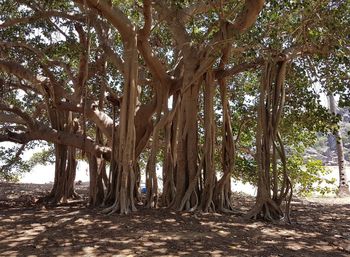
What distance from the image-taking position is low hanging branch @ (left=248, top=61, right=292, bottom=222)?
475 centimetres

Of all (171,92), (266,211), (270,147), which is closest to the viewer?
(266,211)

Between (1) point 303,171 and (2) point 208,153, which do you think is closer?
(2) point 208,153

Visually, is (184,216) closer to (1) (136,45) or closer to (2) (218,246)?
(2) (218,246)

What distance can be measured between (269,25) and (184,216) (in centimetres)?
243

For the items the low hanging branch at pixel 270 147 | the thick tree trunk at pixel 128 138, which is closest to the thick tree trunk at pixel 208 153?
the low hanging branch at pixel 270 147

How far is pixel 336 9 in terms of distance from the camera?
4.76 m

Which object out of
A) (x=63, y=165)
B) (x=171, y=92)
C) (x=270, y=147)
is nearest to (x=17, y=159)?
(x=63, y=165)

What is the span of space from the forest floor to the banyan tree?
47 centimetres

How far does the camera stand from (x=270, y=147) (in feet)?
16.1

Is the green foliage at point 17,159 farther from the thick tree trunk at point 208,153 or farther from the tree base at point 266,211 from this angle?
the tree base at point 266,211

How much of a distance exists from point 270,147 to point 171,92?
1671mm

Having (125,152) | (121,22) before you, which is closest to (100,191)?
(125,152)

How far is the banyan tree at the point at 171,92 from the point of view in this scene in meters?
4.92

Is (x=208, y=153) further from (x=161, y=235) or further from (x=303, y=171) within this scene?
(x=303, y=171)
